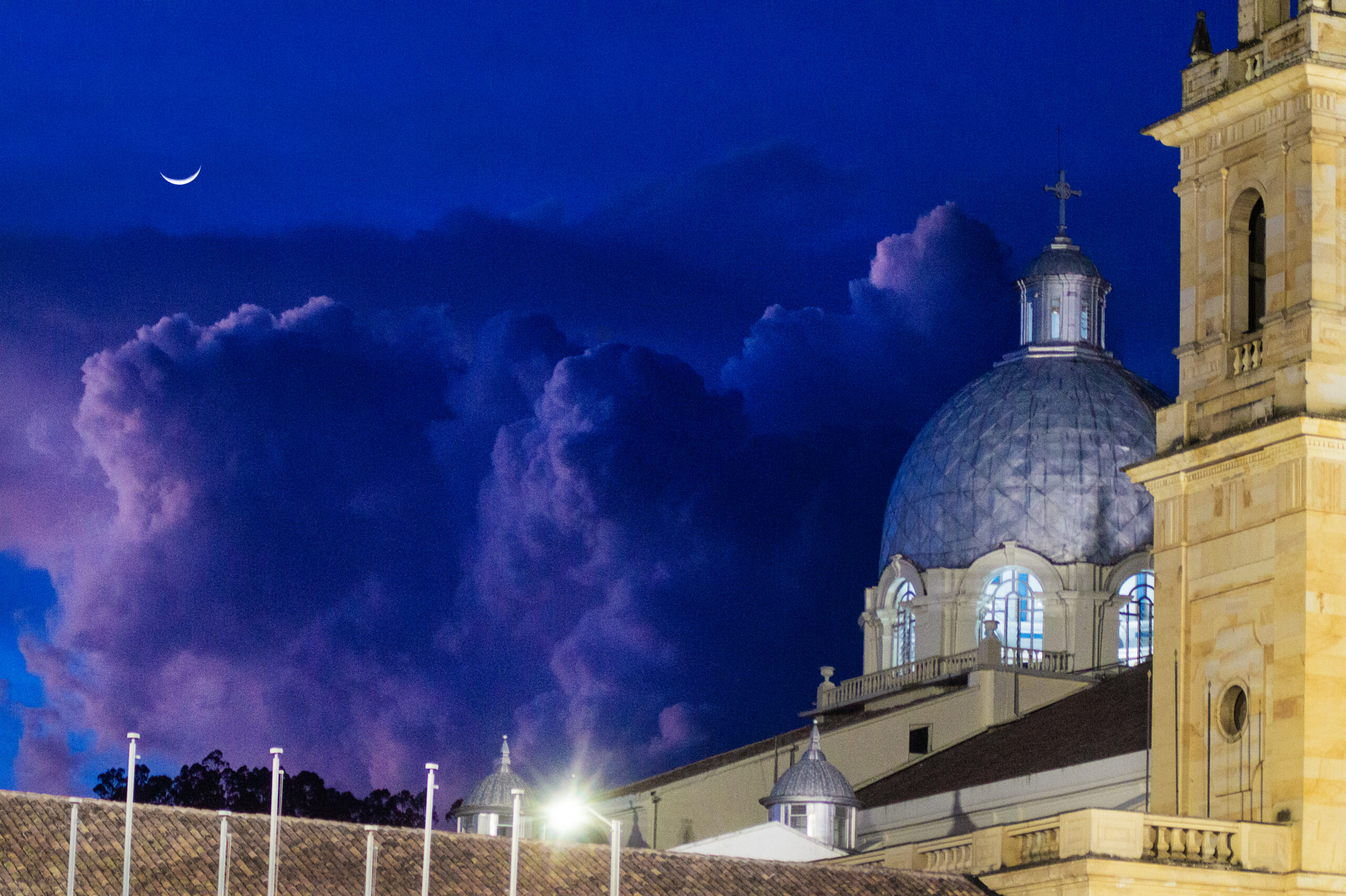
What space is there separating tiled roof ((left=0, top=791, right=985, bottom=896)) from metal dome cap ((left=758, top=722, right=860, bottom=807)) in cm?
1487

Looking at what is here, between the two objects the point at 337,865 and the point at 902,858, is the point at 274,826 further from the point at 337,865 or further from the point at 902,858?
the point at 902,858

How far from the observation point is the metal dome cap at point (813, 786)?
57.0 meters

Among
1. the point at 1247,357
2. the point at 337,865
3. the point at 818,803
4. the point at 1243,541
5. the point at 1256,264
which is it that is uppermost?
the point at 1256,264

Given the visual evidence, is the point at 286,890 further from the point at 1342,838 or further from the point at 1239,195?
the point at 1239,195

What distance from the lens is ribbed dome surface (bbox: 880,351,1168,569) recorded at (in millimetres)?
70875

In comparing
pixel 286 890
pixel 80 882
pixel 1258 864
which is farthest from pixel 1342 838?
pixel 80 882

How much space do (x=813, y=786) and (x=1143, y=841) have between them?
1822 cm

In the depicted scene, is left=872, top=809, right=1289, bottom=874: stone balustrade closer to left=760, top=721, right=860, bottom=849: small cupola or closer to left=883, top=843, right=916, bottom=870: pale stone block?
left=883, top=843, right=916, bottom=870: pale stone block

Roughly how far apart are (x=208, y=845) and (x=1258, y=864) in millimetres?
14180

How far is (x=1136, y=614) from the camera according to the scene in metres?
70.2

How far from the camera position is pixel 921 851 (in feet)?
142

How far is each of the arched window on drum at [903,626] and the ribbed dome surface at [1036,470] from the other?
85 centimetres

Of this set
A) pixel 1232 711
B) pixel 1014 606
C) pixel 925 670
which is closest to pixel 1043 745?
pixel 925 670

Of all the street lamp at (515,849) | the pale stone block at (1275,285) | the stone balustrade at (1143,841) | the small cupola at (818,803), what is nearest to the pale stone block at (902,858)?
the stone balustrade at (1143,841)
